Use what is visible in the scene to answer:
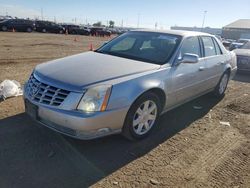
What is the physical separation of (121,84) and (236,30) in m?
78.7

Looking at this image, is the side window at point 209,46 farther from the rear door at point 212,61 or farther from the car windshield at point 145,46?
the car windshield at point 145,46

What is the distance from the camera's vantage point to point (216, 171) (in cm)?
331

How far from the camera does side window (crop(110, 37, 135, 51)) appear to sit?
4.84 metres

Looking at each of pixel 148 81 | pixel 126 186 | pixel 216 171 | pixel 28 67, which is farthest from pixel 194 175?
pixel 28 67

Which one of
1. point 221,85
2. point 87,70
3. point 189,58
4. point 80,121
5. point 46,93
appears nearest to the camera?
point 80,121

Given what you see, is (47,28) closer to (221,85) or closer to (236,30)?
(221,85)

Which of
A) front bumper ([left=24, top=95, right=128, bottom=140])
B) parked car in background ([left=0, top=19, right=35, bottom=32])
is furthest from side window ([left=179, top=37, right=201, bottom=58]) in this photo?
parked car in background ([left=0, top=19, right=35, bottom=32])

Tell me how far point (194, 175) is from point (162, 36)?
2621 mm

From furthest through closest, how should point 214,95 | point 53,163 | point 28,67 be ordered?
point 28,67 < point 214,95 < point 53,163

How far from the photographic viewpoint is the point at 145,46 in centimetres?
468

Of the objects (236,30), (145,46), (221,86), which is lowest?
(236,30)

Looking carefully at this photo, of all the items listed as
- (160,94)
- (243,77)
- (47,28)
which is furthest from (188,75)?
(47,28)

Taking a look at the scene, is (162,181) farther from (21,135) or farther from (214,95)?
(214,95)

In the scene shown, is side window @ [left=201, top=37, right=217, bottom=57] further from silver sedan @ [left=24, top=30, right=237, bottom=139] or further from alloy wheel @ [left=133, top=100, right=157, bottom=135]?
alloy wheel @ [left=133, top=100, right=157, bottom=135]
